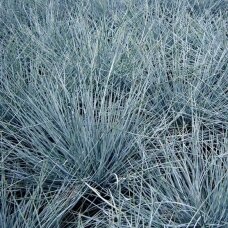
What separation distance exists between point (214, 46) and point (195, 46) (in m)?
0.15

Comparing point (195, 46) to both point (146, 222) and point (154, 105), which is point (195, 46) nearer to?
point (154, 105)

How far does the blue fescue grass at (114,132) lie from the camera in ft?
3.62

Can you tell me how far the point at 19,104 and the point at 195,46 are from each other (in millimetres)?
937

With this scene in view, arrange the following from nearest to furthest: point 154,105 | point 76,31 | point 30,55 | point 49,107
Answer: point 49,107 < point 154,105 < point 30,55 < point 76,31

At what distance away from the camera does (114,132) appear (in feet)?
4.21

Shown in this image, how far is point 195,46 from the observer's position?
6.42 ft

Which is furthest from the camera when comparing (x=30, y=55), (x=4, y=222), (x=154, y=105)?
(x=30, y=55)

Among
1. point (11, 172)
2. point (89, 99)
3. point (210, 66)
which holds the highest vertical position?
point (210, 66)

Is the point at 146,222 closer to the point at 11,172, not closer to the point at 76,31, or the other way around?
the point at 11,172

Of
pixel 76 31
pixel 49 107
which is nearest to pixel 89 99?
pixel 49 107

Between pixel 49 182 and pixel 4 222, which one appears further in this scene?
pixel 49 182

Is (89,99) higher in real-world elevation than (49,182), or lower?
higher

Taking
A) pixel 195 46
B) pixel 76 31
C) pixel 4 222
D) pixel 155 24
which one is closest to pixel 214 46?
pixel 195 46

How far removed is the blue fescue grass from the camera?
110 cm
